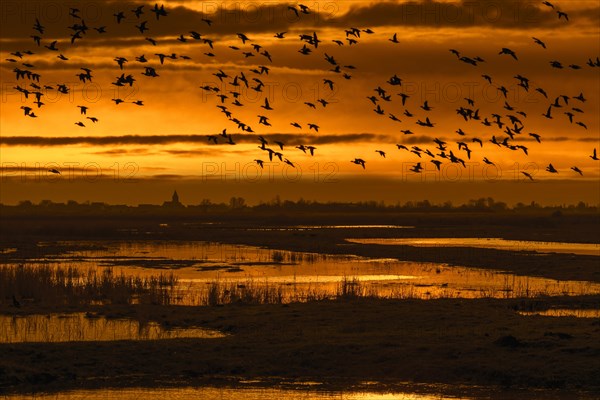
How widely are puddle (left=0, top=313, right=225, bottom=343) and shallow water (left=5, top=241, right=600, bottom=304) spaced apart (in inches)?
268

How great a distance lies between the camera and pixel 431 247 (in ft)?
256

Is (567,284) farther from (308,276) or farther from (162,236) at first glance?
(162,236)

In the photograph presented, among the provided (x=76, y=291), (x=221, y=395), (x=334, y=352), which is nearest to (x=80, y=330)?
(x=334, y=352)

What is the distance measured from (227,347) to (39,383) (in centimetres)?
564

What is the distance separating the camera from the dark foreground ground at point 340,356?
80.7ft

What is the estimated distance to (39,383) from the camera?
950 inches

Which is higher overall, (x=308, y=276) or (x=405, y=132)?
(x=405, y=132)

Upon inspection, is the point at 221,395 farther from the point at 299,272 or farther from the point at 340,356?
the point at 299,272

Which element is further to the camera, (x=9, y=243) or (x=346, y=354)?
(x=9, y=243)

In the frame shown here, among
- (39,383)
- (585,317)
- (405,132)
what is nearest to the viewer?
(39,383)

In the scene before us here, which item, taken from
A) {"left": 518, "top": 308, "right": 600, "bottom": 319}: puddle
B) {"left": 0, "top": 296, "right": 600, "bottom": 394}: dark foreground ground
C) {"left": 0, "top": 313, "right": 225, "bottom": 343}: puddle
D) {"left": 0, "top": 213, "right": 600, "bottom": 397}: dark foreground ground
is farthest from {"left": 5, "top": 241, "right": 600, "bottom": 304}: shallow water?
{"left": 0, "top": 296, "right": 600, "bottom": 394}: dark foreground ground

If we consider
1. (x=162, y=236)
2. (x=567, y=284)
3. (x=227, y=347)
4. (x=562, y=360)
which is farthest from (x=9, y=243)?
(x=562, y=360)

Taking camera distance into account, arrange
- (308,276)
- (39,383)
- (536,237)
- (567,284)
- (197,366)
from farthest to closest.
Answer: (536,237), (308,276), (567,284), (197,366), (39,383)

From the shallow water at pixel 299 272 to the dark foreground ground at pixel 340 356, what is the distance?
929 centimetres
